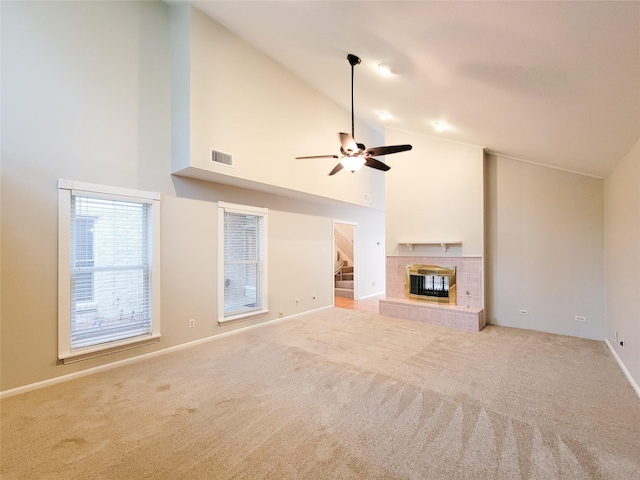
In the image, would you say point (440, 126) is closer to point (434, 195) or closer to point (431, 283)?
point (434, 195)

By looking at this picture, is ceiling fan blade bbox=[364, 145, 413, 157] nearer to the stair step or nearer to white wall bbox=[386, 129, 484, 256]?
white wall bbox=[386, 129, 484, 256]

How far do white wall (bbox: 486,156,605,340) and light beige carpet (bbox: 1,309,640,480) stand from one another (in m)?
0.95

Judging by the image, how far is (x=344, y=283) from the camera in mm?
9102

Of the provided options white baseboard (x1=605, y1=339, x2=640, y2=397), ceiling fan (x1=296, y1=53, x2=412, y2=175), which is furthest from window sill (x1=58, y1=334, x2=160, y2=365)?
white baseboard (x1=605, y1=339, x2=640, y2=397)

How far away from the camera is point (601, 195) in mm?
4484

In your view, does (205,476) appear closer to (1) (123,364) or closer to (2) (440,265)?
(1) (123,364)

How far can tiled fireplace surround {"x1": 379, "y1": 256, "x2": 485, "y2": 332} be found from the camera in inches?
203

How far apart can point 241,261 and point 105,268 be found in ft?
6.59

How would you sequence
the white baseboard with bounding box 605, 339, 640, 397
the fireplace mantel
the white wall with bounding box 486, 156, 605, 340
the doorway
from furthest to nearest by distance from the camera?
the doorway
the fireplace mantel
the white wall with bounding box 486, 156, 605, 340
the white baseboard with bounding box 605, 339, 640, 397

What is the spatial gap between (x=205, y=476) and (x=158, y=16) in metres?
5.19

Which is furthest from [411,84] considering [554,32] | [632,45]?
[632,45]

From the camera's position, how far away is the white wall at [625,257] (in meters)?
2.94

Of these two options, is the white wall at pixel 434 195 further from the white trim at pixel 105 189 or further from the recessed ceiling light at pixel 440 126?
the white trim at pixel 105 189

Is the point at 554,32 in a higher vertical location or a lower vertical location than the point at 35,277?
higher
